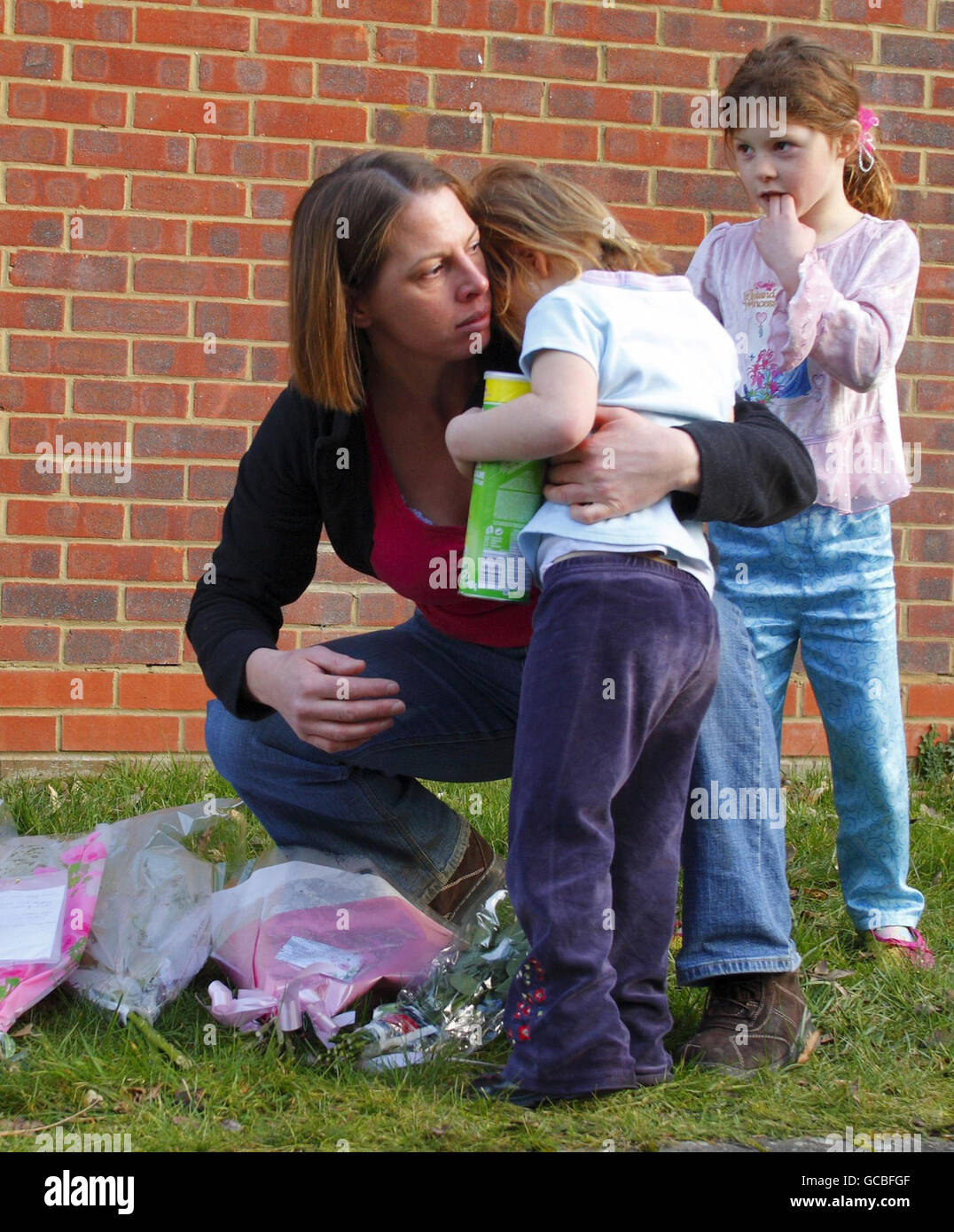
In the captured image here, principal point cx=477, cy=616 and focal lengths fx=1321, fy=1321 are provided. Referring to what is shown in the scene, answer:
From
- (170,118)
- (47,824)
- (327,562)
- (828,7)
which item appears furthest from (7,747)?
(828,7)

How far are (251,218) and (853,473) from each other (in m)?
1.86

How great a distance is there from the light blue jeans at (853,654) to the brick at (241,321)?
5.21ft

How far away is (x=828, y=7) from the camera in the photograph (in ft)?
12.6

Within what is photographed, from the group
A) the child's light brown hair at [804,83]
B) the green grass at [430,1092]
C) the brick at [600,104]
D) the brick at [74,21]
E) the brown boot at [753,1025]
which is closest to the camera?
the green grass at [430,1092]

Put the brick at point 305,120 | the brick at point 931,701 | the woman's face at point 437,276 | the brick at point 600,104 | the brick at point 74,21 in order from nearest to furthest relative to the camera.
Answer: the woman's face at point 437,276
the brick at point 74,21
the brick at point 305,120
the brick at point 600,104
the brick at point 931,701

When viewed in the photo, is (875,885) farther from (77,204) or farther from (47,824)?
(77,204)

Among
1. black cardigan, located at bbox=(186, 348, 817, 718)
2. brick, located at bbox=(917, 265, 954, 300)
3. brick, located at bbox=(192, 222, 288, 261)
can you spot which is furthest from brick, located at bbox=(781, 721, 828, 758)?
brick, located at bbox=(192, 222, 288, 261)

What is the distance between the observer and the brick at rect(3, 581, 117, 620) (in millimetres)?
3609

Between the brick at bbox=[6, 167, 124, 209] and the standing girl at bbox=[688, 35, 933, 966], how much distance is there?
1.71 meters

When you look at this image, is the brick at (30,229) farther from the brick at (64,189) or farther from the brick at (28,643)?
the brick at (28,643)

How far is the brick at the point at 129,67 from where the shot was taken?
11.6 ft

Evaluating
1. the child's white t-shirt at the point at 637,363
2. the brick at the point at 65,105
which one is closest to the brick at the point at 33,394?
the brick at the point at 65,105

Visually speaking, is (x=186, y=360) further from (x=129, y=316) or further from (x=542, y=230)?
(x=542, y=230)

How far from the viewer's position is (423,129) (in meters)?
3.68
